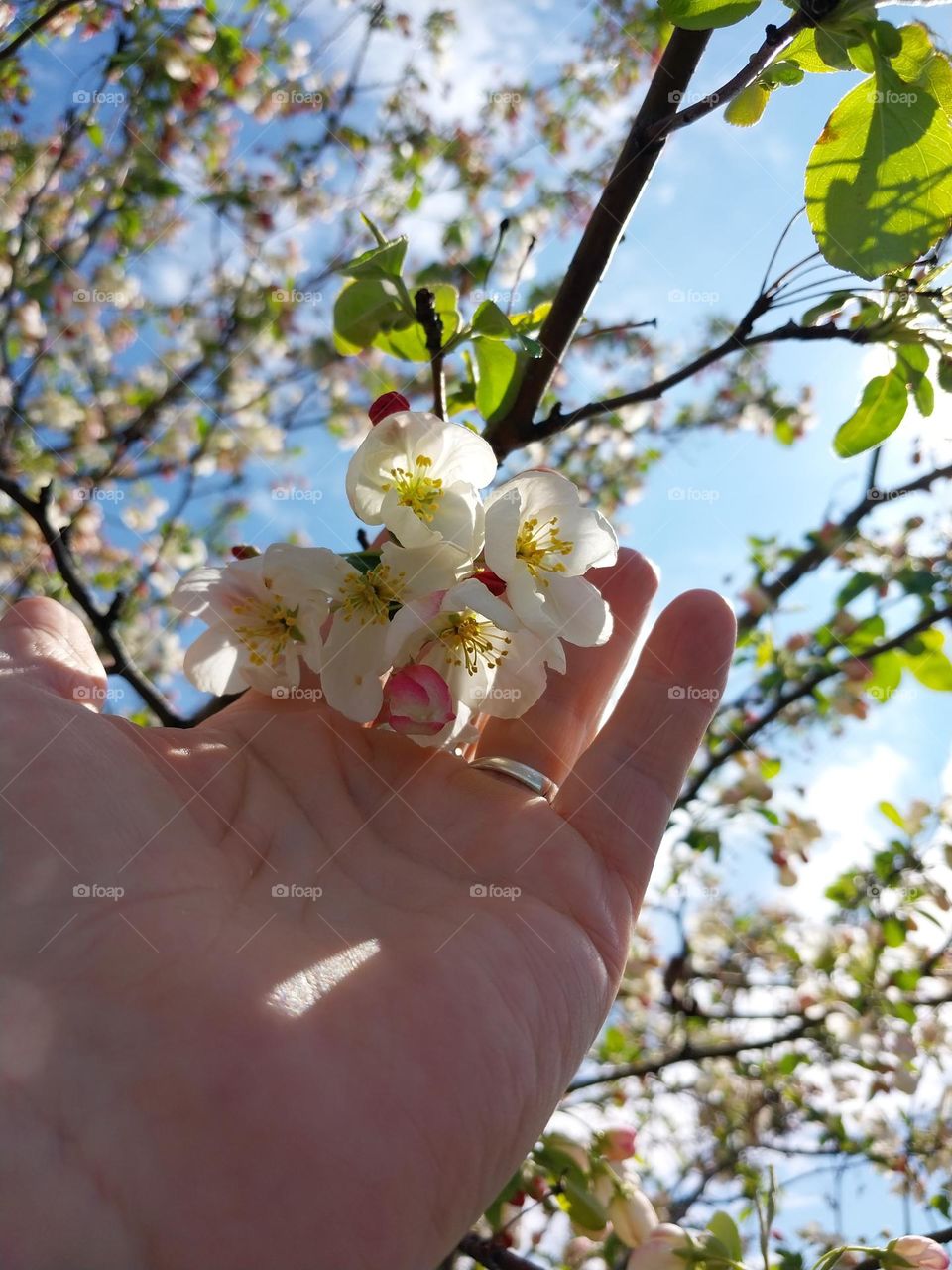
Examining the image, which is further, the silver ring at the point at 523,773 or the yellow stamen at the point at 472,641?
the silver ring at the point at 523,773

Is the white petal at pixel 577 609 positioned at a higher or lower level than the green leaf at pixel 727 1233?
higher

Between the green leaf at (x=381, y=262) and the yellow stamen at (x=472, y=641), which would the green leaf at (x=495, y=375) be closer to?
the green leaf at (x=381, y=262)

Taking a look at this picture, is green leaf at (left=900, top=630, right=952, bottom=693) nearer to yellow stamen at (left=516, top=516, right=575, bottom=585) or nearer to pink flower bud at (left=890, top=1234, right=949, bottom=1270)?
pink flower bud at (left=890, top=1234, right=949, bottom=1270)

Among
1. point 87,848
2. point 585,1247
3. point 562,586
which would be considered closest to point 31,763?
point 87,848

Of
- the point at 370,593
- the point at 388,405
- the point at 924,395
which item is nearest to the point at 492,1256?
the point at 370,593

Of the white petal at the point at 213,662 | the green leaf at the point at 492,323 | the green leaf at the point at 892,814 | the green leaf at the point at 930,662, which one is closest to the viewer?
the green leaf at the point at 492,323

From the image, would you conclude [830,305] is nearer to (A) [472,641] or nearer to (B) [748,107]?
(B) [748,107]

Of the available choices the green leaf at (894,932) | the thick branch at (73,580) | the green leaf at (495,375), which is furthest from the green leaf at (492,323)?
the green leaf at (894,932)

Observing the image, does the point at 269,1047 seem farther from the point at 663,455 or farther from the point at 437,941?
the point at 663,455
